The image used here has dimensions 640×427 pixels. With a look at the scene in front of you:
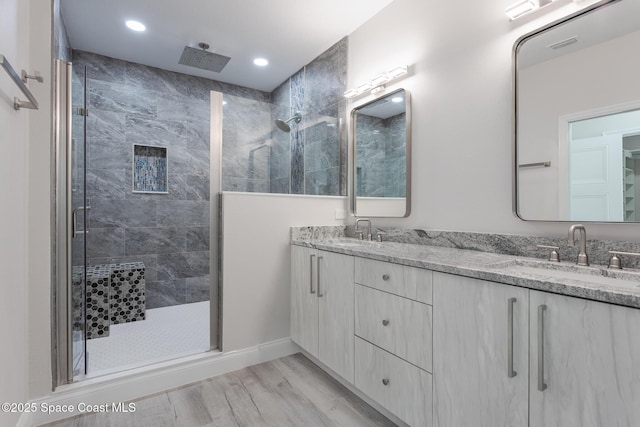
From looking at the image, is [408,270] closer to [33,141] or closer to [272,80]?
[33,141]

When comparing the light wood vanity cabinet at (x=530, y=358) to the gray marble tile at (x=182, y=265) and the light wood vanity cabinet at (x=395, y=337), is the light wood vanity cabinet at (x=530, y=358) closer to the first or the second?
the light wood vanity cabinet at (x=395, y=337)

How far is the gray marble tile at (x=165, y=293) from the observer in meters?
3.37

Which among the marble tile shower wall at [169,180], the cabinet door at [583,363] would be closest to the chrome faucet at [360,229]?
the cabinet door at [583,363]

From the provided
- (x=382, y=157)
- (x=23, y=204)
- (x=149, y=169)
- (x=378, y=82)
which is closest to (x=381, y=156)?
(x=382, y=157)

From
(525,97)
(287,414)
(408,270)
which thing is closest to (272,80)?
(525,97)

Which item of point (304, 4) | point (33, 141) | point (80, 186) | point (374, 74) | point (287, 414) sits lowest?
point (287, 414)

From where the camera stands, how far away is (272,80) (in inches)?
146

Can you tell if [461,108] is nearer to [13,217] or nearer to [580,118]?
[580,118]

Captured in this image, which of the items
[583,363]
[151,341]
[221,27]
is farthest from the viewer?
[221,27]

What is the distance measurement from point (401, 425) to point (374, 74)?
2312 millimetres

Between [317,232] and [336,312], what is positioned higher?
[317,232]

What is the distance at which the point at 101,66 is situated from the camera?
3154 millimetres

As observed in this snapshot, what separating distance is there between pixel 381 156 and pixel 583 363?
1748 mm

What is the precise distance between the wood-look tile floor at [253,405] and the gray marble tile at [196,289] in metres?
1.69
